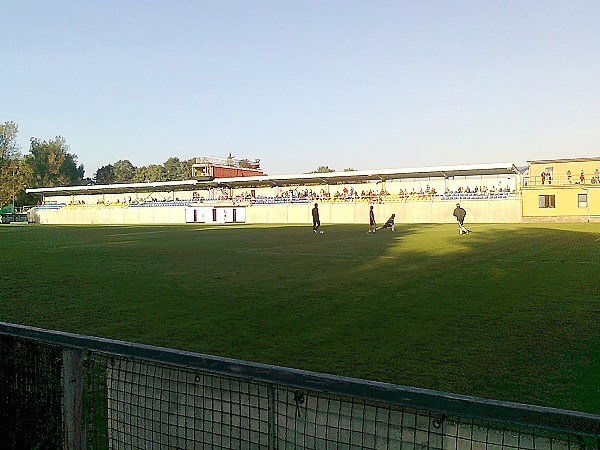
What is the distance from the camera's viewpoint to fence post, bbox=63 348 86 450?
3258 millimetres

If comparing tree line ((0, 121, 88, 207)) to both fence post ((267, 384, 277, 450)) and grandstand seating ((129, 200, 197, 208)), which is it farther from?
fence post ((267, 384, 277, 450))

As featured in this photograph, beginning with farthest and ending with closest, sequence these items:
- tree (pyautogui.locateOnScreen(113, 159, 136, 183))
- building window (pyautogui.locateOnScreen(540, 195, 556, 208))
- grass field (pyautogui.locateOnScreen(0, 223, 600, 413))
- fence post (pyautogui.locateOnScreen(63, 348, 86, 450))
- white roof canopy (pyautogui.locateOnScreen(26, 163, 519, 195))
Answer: tree (pyautogui.locateOnScreen(113, 159, 136, 183)) → white roof canopy (pyautogui.locateOnScreen(26, 163, 519, 195)) → building window (pyautogui.locateOnScreen(540, 195, 556, 208)) → grass field (pyautogui.locateOnScreen(0, 223, 600, 413)) → fence post (pyautogui.locateOnScreen(63, 348, 86, 450))

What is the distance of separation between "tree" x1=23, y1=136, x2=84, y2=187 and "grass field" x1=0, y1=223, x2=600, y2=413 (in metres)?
116

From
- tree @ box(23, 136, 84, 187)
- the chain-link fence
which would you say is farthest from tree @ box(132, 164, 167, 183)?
the chain-link fence

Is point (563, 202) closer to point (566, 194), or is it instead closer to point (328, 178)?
point (566, 194)

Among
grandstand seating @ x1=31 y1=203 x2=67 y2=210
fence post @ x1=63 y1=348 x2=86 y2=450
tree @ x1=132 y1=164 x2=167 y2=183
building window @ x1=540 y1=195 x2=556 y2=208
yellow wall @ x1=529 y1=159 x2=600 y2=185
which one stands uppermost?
tree @ x1=132 y1=164 x2=167 y2=183

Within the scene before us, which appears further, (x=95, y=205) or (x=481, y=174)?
(x=95, y=205)

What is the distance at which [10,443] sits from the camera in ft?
11.9

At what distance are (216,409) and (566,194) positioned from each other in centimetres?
5297

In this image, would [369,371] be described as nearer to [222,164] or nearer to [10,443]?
[10,443]

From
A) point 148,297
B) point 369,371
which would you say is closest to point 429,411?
point 369,371

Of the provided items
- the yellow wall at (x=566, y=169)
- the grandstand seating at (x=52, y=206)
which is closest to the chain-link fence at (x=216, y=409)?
the yellow wall at (x=566, y=169)

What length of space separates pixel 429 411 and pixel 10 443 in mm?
2933

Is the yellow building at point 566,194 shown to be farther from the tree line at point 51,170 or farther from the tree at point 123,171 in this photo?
the tree at point 123,171
